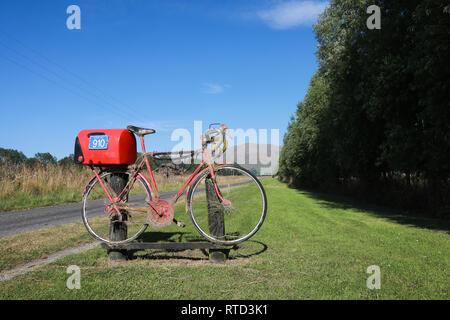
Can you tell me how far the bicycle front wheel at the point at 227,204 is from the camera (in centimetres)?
493

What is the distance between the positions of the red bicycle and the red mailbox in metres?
0.02

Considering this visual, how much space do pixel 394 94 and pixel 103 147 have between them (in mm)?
12136

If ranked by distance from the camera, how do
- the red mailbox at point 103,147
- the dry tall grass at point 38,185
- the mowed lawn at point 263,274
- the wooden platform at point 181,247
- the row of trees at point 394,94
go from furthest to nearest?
the dry tall grass at point 38,185, the row of trees at point 394,94, the red mailbox at point 103,147, the wooden platform at point 181,247, the mowed lawn at point 263,274

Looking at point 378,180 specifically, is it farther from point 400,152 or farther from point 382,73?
point 382,73

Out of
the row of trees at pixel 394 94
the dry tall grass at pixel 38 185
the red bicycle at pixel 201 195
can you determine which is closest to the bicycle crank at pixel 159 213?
the red bicycle at pixel 201 195

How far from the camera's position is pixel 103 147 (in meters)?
5.11

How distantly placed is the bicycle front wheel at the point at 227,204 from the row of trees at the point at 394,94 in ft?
27.2

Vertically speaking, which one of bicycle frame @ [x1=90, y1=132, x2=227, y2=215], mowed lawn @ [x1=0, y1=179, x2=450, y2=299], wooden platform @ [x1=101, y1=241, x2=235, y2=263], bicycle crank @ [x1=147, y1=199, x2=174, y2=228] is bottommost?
mowed lawn @ [x1=0, y1=179, x2=450, y2=299]

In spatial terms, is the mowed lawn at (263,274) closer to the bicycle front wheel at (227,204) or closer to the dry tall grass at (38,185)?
the bicycle front wheel at (227,204)

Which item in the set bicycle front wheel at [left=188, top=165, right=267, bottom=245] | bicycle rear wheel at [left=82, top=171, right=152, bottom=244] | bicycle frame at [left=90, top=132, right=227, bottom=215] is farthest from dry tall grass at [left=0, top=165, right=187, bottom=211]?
bicycle front wheel at [left=188, top=165, right=267, bottom=245]

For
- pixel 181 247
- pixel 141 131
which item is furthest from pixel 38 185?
pixel 181 247

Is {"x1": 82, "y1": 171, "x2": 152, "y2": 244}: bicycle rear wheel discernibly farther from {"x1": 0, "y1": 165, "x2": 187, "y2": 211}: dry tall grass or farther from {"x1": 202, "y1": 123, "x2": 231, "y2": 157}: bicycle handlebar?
{"x1": 0, "y1": 165, "x2": 187, "y2": 211}: dry tall grass

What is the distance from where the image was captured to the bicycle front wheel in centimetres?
493

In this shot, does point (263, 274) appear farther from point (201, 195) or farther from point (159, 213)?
point (159, 213)
